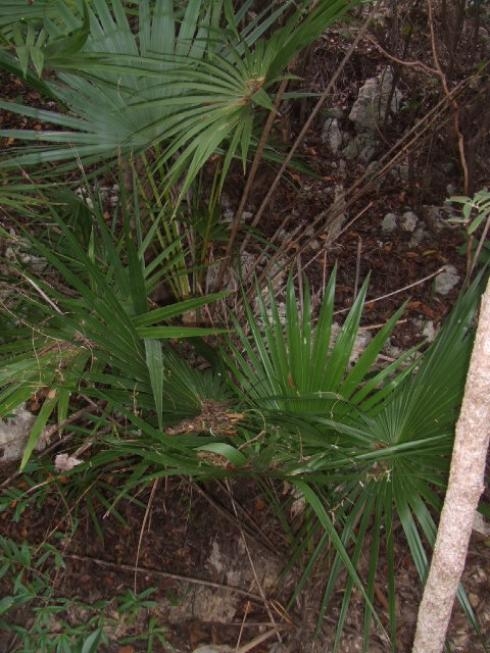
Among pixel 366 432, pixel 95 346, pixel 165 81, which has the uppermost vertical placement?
pixel 165 81

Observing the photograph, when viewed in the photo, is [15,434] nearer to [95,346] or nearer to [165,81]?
[95,346]

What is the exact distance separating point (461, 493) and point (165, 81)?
1038 millimetres

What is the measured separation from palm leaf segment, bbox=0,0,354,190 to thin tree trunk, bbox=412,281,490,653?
62cm

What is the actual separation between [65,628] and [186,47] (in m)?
1.45

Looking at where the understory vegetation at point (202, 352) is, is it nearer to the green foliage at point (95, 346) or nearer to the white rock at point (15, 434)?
the green foliage at point (95, 346)

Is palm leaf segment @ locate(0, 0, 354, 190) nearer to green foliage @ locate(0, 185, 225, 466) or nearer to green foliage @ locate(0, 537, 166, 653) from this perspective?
green foliage @ locate(0, 185, 225, 466)

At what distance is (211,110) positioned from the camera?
1.33 meters

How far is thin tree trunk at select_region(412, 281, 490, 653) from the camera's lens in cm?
84

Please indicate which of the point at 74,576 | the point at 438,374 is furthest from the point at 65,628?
the point at 438,374

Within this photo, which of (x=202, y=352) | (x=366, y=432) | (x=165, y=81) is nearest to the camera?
(x=366, y=432)

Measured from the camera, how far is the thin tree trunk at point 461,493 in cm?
84

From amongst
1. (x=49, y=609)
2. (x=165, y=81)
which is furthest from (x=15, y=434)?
(x=165, y=81)

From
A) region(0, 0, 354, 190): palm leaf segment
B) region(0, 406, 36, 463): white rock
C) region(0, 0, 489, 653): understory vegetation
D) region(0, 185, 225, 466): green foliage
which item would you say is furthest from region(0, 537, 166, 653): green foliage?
region(0, 0, 354, 190): palm leaf segment

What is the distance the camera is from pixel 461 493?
91cm
